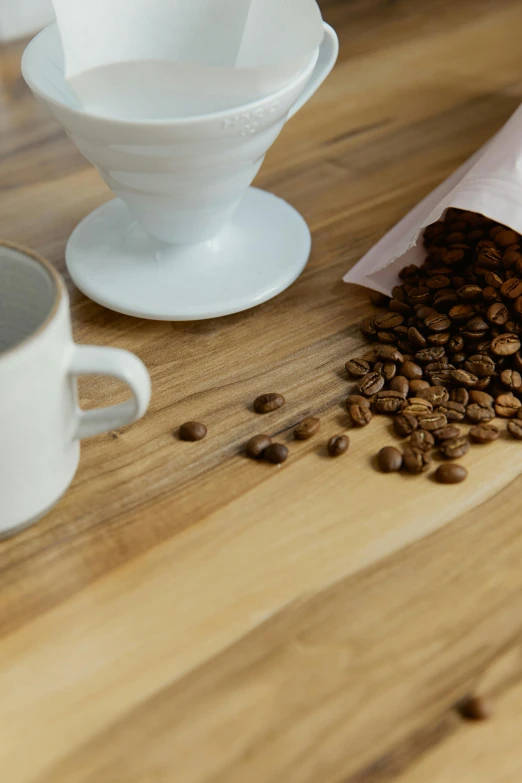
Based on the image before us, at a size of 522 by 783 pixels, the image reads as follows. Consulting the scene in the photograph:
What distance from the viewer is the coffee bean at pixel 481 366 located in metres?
0.75

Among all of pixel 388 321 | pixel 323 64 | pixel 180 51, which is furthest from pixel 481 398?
pixel 180 51

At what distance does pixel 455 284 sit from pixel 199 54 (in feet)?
1.13

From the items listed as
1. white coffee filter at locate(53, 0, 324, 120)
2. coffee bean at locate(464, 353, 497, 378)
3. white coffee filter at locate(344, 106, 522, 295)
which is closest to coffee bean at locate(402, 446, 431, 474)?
coffee bean at locate(464, 353, 497, 378)

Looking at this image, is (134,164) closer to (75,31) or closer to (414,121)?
(75,31)

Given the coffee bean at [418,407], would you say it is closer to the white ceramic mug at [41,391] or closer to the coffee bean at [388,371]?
the coffee bean at [388,371]

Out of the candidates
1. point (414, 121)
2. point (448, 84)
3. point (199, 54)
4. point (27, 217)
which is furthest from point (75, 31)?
point (448, 84)

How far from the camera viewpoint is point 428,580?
611 millimetres

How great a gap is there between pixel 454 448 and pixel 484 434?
30 mm

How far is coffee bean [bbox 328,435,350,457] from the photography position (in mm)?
703

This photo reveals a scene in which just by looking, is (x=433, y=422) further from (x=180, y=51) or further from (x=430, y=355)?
(x=180, y=51)

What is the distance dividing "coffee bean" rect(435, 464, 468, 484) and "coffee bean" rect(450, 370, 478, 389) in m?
0.10

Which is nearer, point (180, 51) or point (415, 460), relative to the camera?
point (415, 460)

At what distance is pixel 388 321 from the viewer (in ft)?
2.69

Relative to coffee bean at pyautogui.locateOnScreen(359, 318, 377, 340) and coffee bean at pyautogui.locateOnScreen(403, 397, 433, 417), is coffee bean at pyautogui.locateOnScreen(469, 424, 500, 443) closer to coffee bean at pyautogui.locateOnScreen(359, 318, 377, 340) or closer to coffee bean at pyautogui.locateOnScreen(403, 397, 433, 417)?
coffee bean at pyautogui.locateOnScreen(403, 397, 433, 417)
